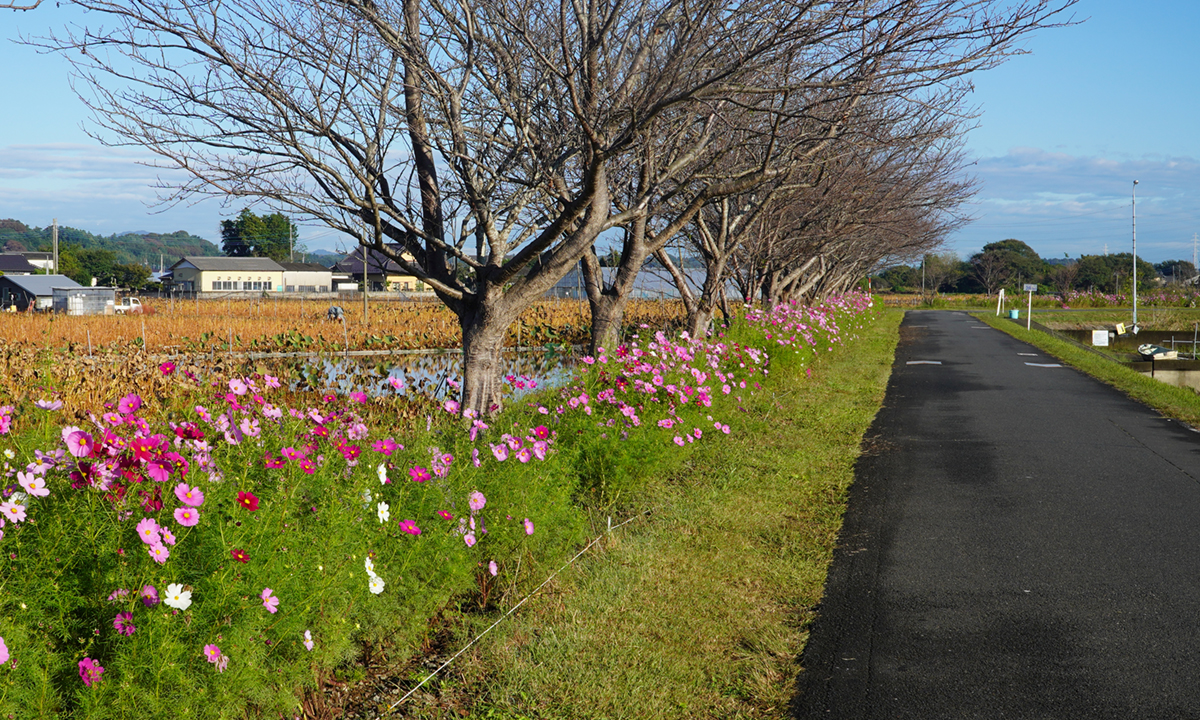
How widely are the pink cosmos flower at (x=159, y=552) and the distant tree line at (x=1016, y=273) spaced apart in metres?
80.5

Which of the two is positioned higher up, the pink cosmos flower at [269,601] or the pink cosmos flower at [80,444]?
the pink cosmos flower at [80,444]

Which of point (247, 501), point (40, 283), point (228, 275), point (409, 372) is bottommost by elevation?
point (409, 372)

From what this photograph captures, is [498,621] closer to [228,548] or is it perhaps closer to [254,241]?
[228,548]

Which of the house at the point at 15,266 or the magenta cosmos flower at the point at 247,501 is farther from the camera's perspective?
the house at the point at 15,266

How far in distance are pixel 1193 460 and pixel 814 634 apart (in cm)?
612

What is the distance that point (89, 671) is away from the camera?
2373 millimetres

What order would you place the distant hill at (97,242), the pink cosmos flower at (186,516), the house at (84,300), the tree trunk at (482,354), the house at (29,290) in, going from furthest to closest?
the distant hill at (97,242), the house at (29,290), the house at (84,300), the tree trunk at (482,354), the pink cosmos flower at (186,516)

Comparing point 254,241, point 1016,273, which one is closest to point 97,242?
point 254,241

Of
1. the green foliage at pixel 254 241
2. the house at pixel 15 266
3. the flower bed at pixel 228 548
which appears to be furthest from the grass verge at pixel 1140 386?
the green foliage at pixel 254 241

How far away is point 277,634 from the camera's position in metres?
2.87

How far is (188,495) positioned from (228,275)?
300 ft

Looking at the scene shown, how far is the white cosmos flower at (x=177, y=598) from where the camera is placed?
2.40 meters

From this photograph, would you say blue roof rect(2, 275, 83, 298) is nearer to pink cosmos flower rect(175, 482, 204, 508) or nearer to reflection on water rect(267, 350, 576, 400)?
reflection on water rect(267, 350, 576, 400)

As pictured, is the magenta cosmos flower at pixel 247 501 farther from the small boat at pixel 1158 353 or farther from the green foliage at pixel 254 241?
the green foliage at pixel 254 241
